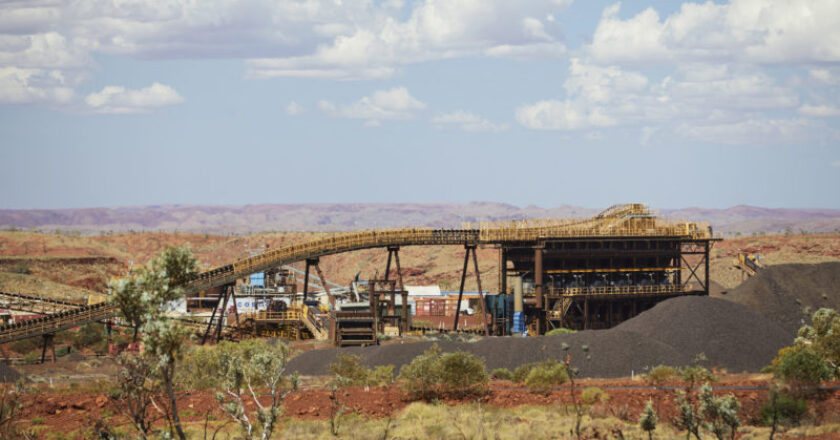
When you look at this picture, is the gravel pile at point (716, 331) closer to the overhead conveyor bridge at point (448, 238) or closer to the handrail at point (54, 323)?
the overhead conveyor bridge at point (448, 238)

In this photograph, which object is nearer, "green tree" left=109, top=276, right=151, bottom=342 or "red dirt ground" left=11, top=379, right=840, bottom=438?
"green tree" left=109, top=276, right=151, bottom=342

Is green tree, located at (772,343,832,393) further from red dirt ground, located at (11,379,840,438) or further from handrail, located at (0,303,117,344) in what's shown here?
handrail, located at (0,303,117,344)

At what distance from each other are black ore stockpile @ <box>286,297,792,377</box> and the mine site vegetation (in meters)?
0.12

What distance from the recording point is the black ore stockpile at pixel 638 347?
130 ft

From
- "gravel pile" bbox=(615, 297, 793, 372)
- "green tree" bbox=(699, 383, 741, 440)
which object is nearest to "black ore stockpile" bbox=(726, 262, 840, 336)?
"gravel pile" bbox=(615, 297, 793, 372)

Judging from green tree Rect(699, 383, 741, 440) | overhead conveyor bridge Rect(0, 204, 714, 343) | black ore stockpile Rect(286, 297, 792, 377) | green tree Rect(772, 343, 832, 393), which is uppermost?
overhead conveyor bridge Rect(0, 204, 714, 343)

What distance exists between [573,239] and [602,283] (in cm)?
538

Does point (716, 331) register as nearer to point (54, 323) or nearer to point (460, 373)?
point (460, 373)

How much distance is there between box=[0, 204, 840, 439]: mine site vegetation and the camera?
22.1 metres

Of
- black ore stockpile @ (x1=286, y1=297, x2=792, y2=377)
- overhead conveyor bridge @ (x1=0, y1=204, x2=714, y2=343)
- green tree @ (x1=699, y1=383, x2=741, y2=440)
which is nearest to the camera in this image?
green tree @ (x1=699, y1=383, x2=741, y2=440)

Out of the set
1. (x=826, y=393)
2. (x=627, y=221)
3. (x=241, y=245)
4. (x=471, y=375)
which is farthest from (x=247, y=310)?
(x=241, y=245)

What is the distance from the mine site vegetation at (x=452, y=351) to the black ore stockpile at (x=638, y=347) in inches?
4.6

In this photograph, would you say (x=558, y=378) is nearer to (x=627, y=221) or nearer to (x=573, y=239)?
(x=573, y=239)

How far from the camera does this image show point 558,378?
32.8 meters
